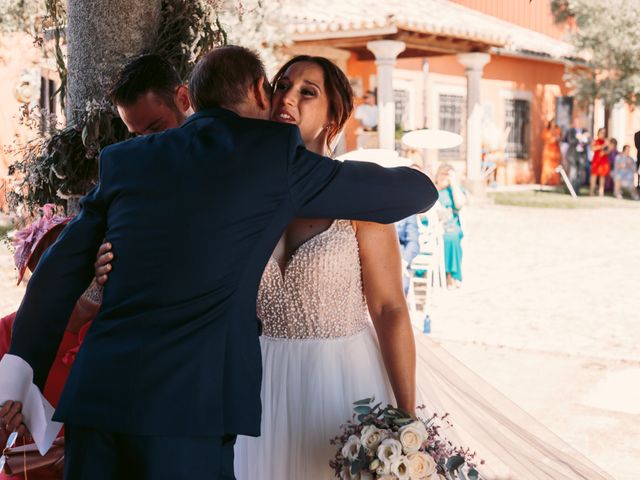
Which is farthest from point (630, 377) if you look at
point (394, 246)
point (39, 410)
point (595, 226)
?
point (595, 226)

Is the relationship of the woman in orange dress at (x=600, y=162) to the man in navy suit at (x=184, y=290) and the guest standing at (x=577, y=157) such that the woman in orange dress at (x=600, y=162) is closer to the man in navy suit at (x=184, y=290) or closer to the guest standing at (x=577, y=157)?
the guest standing at (x=577, y=157)

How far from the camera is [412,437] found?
2.20 meters

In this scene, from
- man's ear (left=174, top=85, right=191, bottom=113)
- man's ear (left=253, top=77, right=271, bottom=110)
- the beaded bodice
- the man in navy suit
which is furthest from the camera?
man's ear (left=174, top=85, right=191, bottom=113)

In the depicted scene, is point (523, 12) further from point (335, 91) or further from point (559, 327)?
point (335, 91)

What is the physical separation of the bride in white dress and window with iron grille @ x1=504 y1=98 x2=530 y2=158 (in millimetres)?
23955

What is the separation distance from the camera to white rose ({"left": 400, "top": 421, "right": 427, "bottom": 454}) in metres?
2.17

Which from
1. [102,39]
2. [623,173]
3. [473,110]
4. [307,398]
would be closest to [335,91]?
[307,398]

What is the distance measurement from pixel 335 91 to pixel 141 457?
123 cm

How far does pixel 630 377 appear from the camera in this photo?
6504 millimetres

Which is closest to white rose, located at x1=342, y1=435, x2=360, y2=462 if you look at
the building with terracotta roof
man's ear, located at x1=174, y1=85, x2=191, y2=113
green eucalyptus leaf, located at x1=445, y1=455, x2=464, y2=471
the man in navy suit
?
green eucalyptus leaf, located at x1=445, y1=455, x2=464, y2=471

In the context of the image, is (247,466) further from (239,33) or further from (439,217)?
(239,33)

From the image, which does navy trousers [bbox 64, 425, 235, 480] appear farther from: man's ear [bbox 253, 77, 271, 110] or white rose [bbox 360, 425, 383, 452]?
man's ear [bbox 253, 77, 271, 110]

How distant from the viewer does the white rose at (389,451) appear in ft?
7.02

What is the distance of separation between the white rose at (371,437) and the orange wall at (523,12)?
88.2 ft
